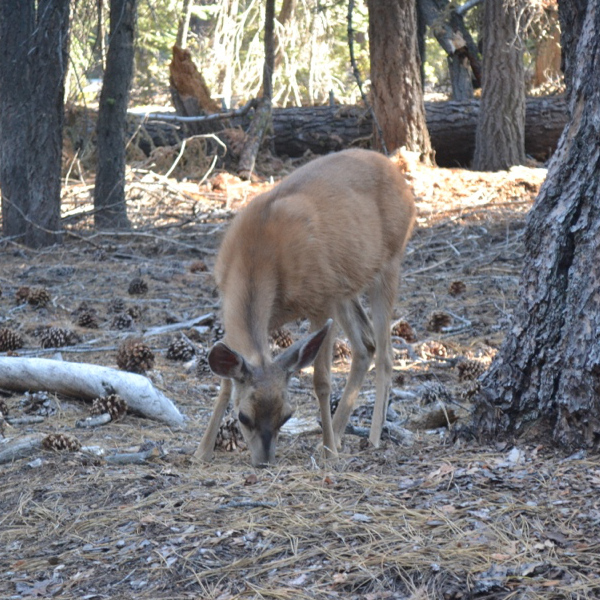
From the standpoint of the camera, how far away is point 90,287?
9.87m

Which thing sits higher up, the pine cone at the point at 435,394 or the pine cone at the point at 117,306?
the pine cone at the point at 117,306

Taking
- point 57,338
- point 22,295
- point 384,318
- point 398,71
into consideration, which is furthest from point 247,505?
point 398,71

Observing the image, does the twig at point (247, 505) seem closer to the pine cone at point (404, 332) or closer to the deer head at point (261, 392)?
the deer head at point (261, 392)

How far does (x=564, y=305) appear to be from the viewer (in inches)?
176

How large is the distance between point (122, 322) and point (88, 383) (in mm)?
2218

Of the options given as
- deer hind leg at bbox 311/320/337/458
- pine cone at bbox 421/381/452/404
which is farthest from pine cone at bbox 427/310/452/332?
deer hind leg at bbox 311/320/337/458

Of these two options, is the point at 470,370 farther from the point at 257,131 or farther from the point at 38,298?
the point at 257,131

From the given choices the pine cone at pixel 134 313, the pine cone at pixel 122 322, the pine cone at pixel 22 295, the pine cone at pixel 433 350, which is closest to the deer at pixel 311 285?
the pine cone at pixel 433 350

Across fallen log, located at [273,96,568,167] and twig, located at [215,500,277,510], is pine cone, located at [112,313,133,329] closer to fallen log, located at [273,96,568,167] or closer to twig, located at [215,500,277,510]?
twig, located at [215,500,277,510]

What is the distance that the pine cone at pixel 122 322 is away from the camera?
840cm

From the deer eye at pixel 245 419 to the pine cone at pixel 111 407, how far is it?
1179 millimetres

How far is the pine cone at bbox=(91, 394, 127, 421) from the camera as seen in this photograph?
6020mm

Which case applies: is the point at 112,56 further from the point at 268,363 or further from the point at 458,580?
the point at 458,580

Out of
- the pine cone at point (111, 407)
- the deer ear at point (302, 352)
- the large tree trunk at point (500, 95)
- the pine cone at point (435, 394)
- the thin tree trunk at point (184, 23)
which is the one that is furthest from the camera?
the thin tree trunk at point (184, 23)
